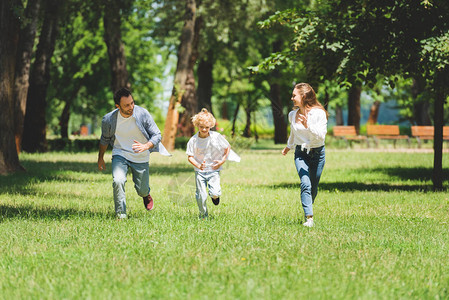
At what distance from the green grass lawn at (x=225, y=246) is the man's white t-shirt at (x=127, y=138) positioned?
2.92 feet

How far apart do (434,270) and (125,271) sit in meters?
2.86

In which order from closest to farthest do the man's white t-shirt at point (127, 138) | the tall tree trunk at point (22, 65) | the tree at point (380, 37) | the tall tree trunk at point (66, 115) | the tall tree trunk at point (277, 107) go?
→ the man's white t-shirt at point (127, 138) → the tree at point (380, 37) → the tall tree trunk at point (22, 65) → the tall tree trunk at point (66, 115) → the tall tree trunk at point (277, 107)

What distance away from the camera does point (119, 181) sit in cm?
905

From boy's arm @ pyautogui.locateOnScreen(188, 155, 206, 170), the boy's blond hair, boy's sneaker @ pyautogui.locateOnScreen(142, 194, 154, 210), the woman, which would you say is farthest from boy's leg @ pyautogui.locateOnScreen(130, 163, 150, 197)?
the woman

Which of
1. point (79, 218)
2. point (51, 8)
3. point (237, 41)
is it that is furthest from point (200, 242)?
point (237, 41)

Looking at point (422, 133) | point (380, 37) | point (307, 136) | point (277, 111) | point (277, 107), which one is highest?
point (380, 37)

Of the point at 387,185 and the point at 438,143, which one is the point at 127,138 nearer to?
the point at 438,143

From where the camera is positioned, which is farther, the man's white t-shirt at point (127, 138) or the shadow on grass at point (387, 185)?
the shadow on grass at point (387, 185)

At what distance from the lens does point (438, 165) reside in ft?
49.2

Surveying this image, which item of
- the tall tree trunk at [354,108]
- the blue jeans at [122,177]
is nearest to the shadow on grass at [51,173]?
the blue jeans at [122,177]

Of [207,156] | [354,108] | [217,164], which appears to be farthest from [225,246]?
[354,108]

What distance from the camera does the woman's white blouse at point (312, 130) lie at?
8680 millimetres

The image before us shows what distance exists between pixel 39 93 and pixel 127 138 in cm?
2024

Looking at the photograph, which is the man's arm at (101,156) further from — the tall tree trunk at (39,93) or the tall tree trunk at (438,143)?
the tall tree trunk at (39,93)
